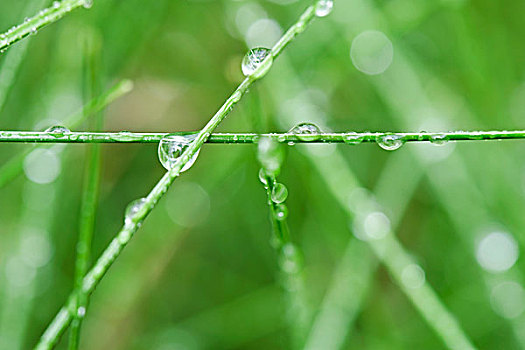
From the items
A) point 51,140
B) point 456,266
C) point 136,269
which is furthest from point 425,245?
point 51,140

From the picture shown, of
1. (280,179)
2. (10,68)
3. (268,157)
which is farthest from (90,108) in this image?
(280,179)

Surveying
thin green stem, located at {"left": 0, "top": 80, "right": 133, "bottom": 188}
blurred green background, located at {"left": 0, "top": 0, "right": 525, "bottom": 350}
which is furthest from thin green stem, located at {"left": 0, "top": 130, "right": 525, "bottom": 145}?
blurred green background, located at {"left": 0, "top": 0, "right": 525, "bottom": 350}

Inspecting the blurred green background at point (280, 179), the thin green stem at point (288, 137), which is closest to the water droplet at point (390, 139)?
the thin green stem at point (288, 137)

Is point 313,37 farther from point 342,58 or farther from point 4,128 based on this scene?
point 4,128

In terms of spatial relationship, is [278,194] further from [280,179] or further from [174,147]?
[280,179]

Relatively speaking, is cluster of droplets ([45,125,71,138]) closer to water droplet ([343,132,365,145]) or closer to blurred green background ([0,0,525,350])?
water droplet ([343,132,365,145])

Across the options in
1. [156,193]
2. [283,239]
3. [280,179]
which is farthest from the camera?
[280,179]

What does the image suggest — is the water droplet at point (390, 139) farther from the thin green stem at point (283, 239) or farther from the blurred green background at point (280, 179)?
the blurred green background at point (280, 179)

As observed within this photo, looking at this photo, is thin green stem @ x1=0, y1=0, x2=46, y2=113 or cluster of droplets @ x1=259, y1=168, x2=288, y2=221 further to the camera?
thin green stem @ x1=0, y1=0, x2=46, y2=113
